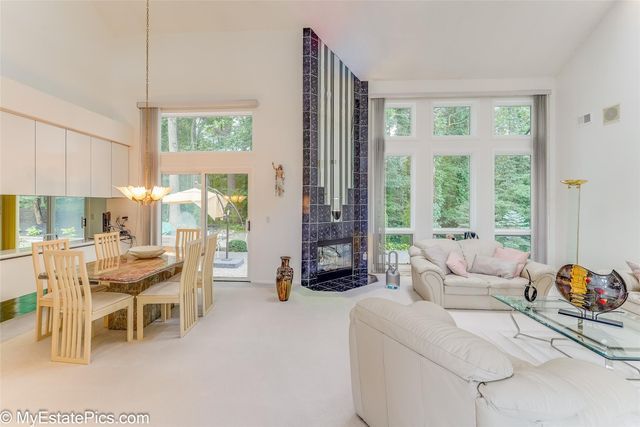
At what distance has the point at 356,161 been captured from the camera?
→ 19.2 ft

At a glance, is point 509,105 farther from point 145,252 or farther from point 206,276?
point 145,252

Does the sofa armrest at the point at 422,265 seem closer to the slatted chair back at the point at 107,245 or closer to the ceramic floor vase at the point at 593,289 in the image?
the ceramic floor vase at the point at 593,289

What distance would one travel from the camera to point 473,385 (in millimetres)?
1131

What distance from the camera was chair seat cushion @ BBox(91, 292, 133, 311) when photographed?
8.98 ft

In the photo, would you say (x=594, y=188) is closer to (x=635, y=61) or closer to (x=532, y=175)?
(x=532, y=175)

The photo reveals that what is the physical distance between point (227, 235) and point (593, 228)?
6.19 metres

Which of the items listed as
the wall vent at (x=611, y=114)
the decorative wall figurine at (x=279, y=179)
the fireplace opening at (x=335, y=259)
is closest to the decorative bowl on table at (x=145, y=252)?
the decorative wall figurine at (x=279, y=179)

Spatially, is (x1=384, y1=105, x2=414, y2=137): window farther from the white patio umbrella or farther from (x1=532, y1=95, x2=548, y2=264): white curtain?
the white patio umbrella

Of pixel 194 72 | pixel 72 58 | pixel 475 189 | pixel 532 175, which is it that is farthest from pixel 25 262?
pixel 532 175

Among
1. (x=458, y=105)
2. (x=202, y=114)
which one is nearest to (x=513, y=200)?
(x=458, y=105)

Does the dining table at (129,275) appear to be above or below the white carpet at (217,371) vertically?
above

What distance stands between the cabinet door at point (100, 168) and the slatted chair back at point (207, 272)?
98.8 inches

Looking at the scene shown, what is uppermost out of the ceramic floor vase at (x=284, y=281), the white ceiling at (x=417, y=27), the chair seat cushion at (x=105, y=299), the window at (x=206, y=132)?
the white ceiling at (x=417, y=27)

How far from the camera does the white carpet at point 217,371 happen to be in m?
1.99
